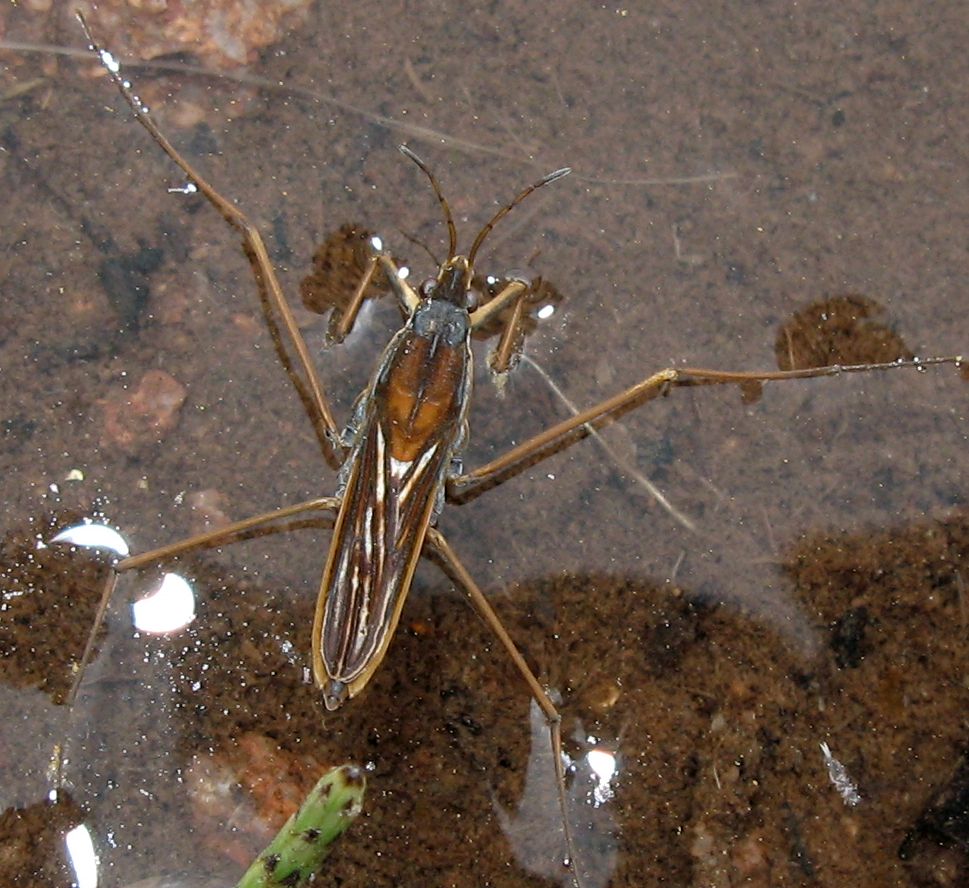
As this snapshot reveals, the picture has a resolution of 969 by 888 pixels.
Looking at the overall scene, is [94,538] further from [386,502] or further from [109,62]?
[109,62]

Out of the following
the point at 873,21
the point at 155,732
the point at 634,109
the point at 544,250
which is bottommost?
the point at 155,732

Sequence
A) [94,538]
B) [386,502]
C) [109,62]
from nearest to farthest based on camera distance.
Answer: [386,502], [94,538], [109,62]

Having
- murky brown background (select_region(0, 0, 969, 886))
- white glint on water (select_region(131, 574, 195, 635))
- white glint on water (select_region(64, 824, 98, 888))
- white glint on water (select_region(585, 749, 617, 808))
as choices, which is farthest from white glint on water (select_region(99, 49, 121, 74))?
white glint on water (select_region(585, 749, 617, 808))

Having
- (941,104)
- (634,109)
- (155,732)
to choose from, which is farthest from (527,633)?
(941,104)

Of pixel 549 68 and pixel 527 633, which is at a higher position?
pixel 549 68

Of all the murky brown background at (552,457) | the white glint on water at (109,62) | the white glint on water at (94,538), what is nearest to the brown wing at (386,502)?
the murky brown background at (552,457)

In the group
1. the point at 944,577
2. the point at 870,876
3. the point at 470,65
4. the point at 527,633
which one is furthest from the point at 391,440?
the point at 870,876

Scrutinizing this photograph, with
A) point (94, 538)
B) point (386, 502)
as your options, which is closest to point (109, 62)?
point (94, 538)

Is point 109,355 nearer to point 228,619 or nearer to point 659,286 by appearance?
point 228,619

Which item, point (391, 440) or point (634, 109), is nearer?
point (391, 440)
